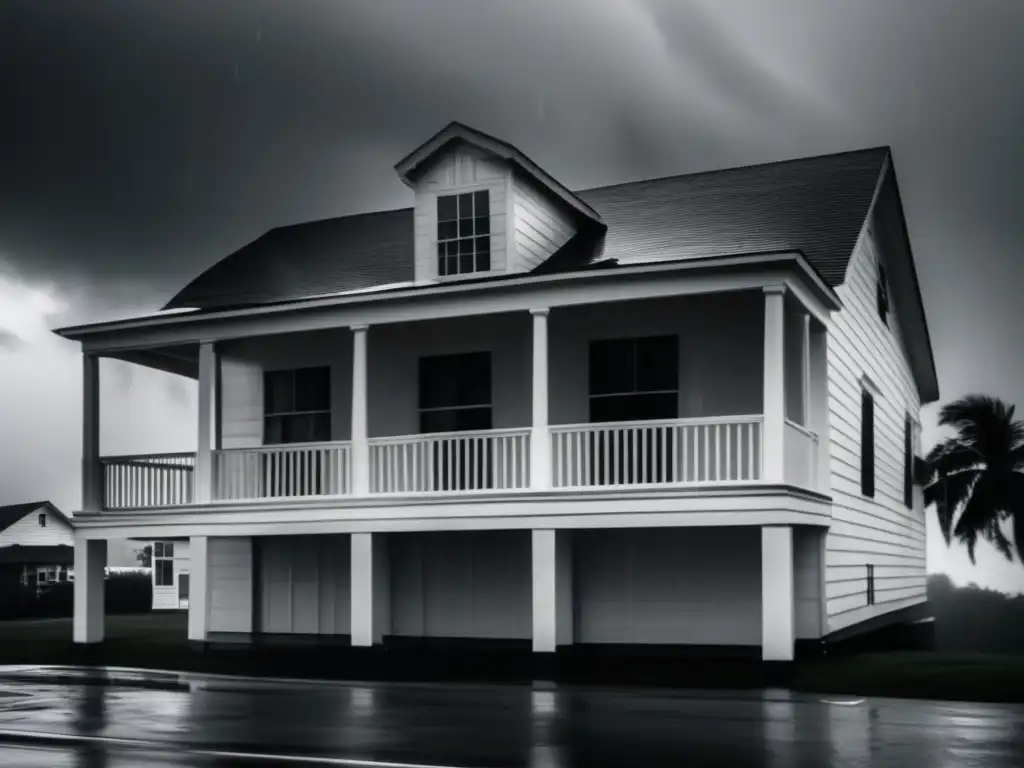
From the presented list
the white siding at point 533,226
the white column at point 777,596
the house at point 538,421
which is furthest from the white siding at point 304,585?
the white column at point 777,596

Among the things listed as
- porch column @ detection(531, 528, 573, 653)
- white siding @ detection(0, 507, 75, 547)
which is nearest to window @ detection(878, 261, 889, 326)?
porch column @ detection(531, 528, 573, 653)

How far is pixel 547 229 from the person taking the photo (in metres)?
22.1

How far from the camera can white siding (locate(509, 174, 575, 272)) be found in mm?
21188

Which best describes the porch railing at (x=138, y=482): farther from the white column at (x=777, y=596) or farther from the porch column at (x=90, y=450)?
the white column at (x=777, y=596)

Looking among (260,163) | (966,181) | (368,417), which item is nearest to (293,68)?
(260,163)

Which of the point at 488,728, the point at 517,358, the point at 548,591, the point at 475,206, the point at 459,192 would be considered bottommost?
the point at 488,728

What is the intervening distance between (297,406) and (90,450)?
3.41 m

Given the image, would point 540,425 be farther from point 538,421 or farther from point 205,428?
point 205,428

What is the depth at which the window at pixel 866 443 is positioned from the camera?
23703 mm

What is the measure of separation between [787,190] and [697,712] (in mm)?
11892

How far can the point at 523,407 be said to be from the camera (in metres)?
21.4

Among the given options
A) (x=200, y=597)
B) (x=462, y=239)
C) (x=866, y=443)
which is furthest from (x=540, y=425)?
(x=866, y=443)

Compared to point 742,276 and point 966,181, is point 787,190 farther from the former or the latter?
point 966,181

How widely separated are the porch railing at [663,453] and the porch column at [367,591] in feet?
9.51
